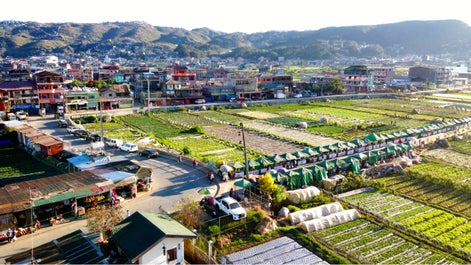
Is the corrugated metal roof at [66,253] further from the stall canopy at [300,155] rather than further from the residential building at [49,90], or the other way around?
the residential building at [49,90]

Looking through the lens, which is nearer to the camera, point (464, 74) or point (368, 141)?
point (368, 141)

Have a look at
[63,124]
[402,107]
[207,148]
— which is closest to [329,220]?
[207,148]

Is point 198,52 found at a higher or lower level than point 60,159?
higher

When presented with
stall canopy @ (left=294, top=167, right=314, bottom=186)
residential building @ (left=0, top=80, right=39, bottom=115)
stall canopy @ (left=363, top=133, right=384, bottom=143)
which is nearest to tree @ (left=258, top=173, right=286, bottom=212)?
stall canopy @ (left=294, top=167, right=314, bottom=186)

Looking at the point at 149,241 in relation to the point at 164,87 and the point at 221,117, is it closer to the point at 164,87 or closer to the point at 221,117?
the point at 221,117

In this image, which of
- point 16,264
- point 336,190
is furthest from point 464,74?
point 16,264

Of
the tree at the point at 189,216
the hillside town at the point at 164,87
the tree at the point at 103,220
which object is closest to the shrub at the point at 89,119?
the hillside town at the point at 164,87

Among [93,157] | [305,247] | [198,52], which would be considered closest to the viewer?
[305,247]

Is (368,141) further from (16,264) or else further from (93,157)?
(16,264)
